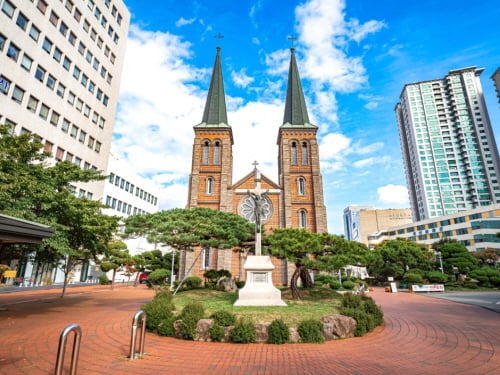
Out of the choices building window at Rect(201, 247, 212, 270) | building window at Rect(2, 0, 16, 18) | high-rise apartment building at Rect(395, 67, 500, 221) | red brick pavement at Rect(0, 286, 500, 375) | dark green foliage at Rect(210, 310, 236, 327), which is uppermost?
high-rise apartment building at Rect(395, 67, 500, 221)

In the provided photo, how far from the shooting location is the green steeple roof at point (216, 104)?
32125mm

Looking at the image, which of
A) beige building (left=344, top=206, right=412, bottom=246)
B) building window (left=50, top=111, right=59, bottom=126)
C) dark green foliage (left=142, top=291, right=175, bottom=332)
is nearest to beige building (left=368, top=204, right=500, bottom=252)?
beige building (left=344, top=206, right=412, bottom=246)

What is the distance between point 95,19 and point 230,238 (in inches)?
1021

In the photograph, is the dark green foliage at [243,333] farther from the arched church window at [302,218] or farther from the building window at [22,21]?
the building window at [22,21]

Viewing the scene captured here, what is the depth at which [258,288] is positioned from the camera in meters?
10.1

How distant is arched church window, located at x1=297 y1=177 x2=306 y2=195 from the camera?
96.3ft

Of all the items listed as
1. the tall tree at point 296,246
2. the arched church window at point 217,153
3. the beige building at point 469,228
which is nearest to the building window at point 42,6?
the arched church window at point 217,153

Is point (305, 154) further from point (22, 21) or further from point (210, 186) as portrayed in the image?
point (22, 21)

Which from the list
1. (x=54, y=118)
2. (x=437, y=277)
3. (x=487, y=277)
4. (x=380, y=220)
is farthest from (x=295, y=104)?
(x=380, y=220)

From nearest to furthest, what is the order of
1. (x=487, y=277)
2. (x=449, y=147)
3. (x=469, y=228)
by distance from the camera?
(x=487, y=277) → (x=469, y=228) → (x=449, y=147)

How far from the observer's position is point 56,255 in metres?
10.7

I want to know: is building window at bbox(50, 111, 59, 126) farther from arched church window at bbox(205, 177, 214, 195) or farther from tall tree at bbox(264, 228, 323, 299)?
tall tree at bbox(264, 228, 323, 299)

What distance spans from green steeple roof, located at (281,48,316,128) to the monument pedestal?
78.2 feet

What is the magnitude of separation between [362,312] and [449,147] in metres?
87.5
